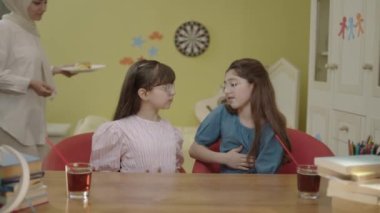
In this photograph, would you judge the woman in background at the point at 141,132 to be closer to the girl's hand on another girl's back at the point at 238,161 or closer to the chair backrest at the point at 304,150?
the girl's hand on another girl's back at the point at 238,161

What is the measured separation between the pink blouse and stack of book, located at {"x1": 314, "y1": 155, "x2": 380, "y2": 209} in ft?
2.21

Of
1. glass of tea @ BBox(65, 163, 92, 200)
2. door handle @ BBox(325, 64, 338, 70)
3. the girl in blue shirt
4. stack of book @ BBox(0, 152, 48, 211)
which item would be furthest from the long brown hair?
door handle @ BBox(325, 64, 338, 70)

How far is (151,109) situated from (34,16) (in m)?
0.95

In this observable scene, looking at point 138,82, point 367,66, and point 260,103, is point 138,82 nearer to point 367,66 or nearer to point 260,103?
point 260,103

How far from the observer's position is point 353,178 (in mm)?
1120

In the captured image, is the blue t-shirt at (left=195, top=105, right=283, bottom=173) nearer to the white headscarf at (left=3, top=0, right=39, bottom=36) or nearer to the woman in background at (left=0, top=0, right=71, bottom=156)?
the woman in background at (left=0, top=0, right=71, bottom=156)

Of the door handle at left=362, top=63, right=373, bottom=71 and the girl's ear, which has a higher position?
the door handle at left=362, top=63, right=373, bottom=71

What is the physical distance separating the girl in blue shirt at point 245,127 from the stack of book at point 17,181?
80 centimetres

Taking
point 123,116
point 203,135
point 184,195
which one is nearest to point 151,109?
point 123,116

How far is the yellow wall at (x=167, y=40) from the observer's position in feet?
15.2

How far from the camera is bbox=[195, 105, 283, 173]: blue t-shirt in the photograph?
1730 mm

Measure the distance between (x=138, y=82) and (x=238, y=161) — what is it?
1.48 ft

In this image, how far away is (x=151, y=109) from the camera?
179cm

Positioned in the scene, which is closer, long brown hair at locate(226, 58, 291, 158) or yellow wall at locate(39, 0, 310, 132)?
long brown hair at locate(226, 58, 291, 158)
